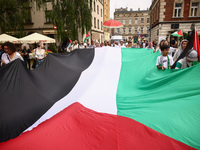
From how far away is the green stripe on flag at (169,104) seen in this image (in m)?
1.72

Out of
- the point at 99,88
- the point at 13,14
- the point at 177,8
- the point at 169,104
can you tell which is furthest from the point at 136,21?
the point at 169,104

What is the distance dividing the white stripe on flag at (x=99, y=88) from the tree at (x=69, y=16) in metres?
10.9

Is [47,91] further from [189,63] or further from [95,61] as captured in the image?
[189,63]

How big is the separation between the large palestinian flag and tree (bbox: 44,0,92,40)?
1134 cm

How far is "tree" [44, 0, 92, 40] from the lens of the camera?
48.2ft

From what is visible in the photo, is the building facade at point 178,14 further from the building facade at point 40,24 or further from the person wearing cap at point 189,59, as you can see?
the person wearing cap at point 189,59

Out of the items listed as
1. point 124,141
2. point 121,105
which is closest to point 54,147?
point 124,141

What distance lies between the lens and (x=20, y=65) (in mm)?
3352

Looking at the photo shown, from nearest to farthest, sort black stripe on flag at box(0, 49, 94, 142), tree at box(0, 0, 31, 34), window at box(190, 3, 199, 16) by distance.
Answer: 1. black stripe on flag at box(0, 49, 94, 142)
2. tree at box(0, 0, 31, 34)
3. window at box(190, 3, 199, 16)

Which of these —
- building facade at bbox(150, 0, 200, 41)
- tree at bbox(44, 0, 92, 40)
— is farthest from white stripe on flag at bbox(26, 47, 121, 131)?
building facade at bbox(150, 0, 200, 41)

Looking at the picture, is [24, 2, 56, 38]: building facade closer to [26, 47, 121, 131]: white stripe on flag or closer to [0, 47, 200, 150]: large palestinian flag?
[26, 47, 121, 131]: white stripe on flag

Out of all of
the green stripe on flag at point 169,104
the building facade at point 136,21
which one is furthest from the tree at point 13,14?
the building facade at point 136,21

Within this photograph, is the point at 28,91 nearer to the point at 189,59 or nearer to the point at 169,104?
the point at 169,104

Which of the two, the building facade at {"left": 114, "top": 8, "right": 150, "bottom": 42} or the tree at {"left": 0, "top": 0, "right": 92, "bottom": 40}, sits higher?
the building facade at {"left": 114, "top": 8, "right": 150, "bottom": 42}
